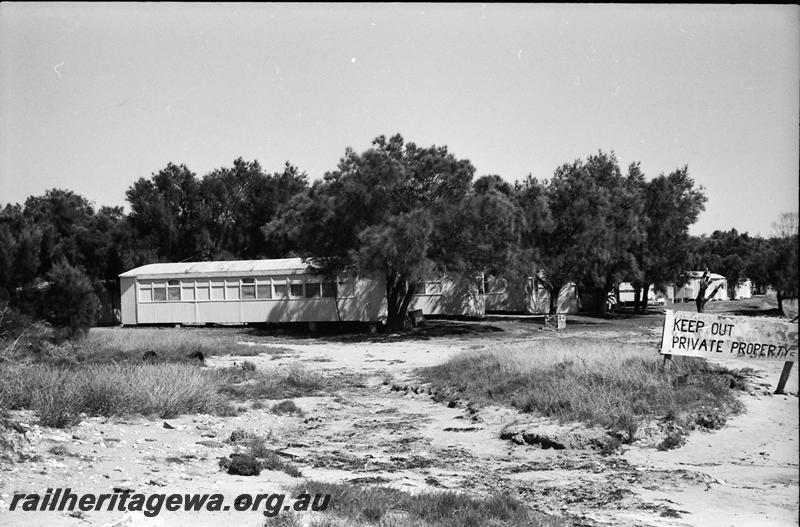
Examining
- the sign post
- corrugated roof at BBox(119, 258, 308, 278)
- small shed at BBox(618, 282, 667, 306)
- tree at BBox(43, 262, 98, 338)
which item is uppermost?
corrugated roof at BBox(119, 258, 308, 278)

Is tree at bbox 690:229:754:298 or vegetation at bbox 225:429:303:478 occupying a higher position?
tree at bbox 690:229:754:298

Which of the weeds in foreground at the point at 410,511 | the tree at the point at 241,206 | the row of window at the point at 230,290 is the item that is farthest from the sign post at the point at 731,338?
the tree at the point at 241,206

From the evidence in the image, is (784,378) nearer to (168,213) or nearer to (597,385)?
(597,385)

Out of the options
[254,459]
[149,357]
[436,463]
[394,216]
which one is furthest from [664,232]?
[254,459]

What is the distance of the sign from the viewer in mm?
10391

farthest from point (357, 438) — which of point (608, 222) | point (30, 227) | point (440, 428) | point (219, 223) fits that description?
point (219, 223)

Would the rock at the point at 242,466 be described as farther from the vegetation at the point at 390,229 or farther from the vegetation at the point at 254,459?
the vegetation at the point at 390,229

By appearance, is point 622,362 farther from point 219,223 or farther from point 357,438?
point 219,223

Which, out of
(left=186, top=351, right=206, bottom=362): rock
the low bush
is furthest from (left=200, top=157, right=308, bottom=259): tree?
the low bush

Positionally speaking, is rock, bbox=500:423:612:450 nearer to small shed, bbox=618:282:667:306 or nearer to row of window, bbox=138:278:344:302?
A: row of window, bbox=138:278:344:302

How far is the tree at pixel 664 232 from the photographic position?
40406 mm

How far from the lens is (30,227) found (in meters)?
12.8

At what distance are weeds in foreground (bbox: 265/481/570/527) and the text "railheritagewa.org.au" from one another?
193mm

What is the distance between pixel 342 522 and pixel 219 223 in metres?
45.3
